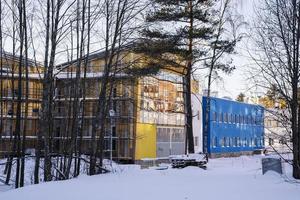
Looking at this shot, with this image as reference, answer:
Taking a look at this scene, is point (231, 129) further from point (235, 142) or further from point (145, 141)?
point (145, 141)

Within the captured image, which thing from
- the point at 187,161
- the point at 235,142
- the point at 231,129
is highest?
the point at 231,129

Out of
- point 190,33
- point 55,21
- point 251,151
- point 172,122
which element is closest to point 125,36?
point 55,21

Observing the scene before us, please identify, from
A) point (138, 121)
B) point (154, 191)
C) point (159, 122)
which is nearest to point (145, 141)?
point (138, 121)

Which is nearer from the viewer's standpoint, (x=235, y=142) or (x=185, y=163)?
(x=185, y=163)

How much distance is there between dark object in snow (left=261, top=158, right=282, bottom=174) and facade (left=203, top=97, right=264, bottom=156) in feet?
93.2

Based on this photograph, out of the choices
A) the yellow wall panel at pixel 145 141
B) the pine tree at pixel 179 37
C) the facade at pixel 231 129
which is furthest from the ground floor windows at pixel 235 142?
the pine tree at pixel 179 37

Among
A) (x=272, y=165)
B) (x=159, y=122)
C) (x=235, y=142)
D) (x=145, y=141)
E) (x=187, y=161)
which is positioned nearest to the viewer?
(x=272, y=165)

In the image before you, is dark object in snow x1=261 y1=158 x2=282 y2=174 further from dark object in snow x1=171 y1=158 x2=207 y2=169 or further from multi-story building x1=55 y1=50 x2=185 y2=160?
multi-story building x1=55 y1=50 x2=185 y2=160

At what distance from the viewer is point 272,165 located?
17266mm

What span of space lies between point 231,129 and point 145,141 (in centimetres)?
1859

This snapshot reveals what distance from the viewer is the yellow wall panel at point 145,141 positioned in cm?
3822

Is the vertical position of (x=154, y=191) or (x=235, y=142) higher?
(x=235, y=142)

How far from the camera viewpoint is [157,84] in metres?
40.3

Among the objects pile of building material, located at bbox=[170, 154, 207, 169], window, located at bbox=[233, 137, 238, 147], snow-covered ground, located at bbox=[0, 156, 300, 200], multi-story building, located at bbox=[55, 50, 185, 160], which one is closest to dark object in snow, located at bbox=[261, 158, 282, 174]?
snow-covered ground, located at bbox=[0, 156, 300, 200]
